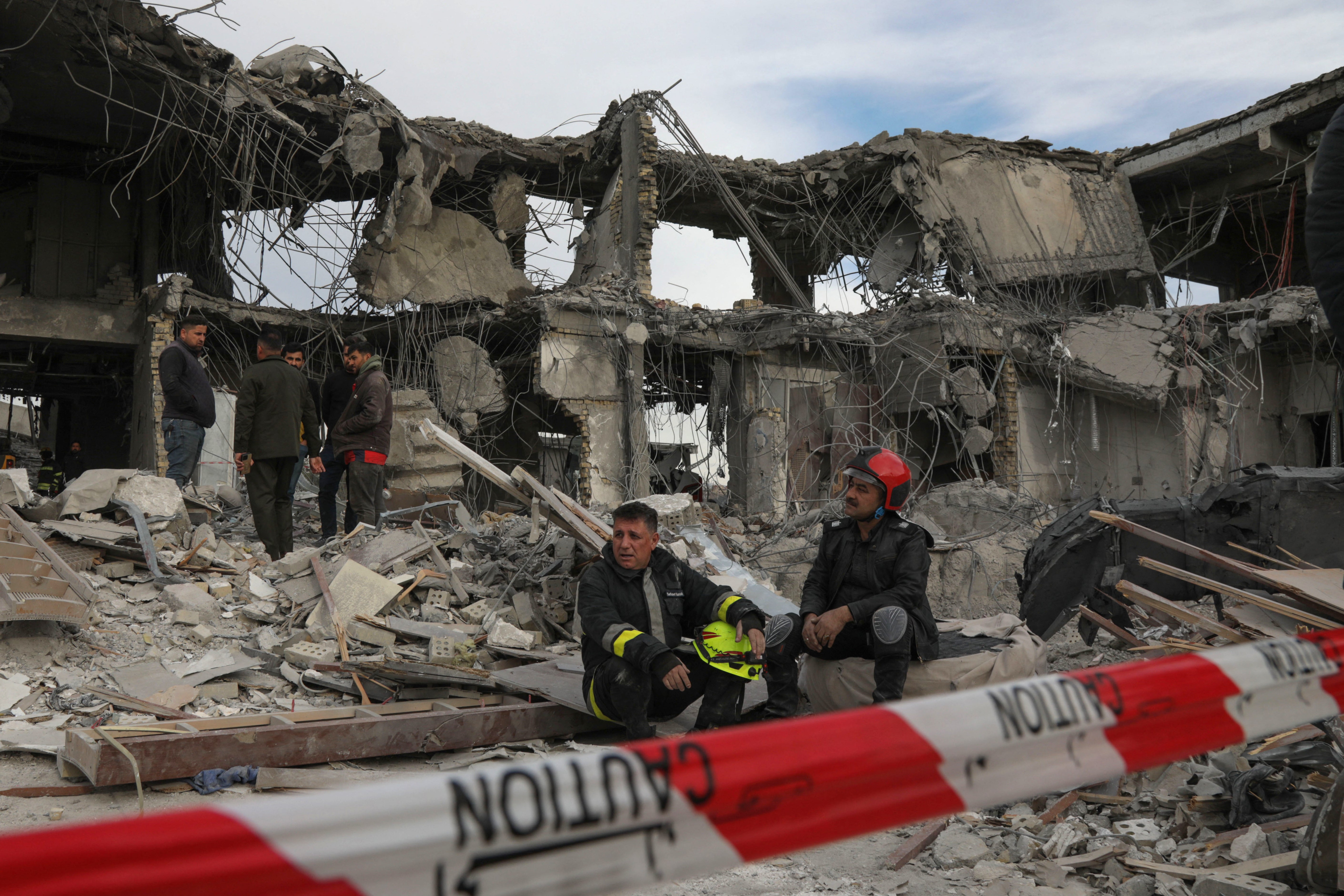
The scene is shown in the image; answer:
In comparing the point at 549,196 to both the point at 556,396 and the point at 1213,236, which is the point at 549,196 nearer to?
the point at 556,396

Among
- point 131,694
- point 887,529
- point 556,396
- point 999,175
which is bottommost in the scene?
point 131,694

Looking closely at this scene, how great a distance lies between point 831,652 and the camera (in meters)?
4.67

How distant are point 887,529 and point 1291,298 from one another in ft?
38.4

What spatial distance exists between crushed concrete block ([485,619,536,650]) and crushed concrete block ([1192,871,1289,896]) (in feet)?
13.0

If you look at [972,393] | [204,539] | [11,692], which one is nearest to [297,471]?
[204,539]

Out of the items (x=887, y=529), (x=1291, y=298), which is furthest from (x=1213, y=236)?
(x=887, y=529)

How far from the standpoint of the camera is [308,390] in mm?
7227

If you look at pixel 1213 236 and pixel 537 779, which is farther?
pixel 1213 236

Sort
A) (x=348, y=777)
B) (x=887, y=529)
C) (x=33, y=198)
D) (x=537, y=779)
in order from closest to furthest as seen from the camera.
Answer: (x=537, y=779) → (x=348, y=777) → (x=887, y=529) → (x=33, y=198)

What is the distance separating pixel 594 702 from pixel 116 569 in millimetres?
4087

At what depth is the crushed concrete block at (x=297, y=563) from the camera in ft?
22.0

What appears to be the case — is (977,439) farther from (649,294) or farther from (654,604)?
(654,604)

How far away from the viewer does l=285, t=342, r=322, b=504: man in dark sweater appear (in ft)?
24.8

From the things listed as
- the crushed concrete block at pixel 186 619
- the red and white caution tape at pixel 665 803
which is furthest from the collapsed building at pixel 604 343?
the red and white caution tape at pixel 665 803
